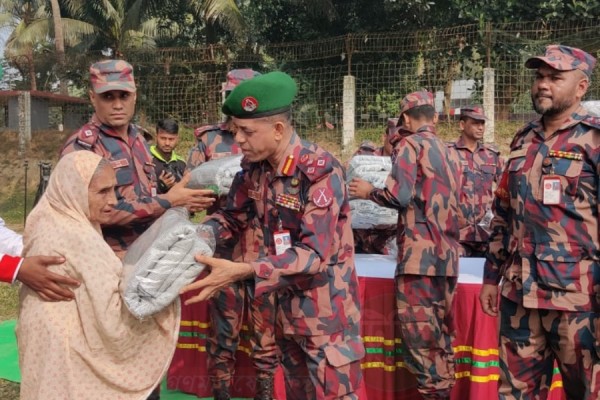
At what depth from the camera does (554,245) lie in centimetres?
293

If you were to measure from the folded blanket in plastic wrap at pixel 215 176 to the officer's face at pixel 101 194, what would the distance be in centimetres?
98

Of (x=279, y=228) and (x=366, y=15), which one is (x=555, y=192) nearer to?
(x=279, y=228)

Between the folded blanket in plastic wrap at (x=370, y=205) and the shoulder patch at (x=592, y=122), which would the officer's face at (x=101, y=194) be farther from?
the folded blanket in plastic wrap at (x=370, y=205)

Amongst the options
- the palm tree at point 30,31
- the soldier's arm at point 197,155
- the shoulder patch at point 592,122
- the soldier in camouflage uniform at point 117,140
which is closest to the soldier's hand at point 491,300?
the shoulder patch at point 592,122

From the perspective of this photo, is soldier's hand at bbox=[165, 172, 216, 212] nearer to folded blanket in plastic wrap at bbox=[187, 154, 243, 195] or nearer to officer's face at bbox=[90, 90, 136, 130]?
folded blanket in plastic wrap at bbox=[187, 154, 243, 195]

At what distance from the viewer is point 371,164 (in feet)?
15.7

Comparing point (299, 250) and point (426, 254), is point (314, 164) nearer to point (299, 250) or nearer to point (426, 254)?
point (299, 250)

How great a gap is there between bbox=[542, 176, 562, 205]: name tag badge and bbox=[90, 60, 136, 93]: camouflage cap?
7.52 feet

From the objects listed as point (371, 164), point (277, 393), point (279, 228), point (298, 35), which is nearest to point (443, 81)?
point (298, 35)

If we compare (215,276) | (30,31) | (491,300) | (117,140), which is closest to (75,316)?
→ (215,276)

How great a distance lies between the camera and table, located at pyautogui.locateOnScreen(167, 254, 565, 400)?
13.1 feet

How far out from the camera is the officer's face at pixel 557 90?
2.96 meters

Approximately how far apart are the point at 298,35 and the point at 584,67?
1408 cm

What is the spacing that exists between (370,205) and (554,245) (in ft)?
6.78
